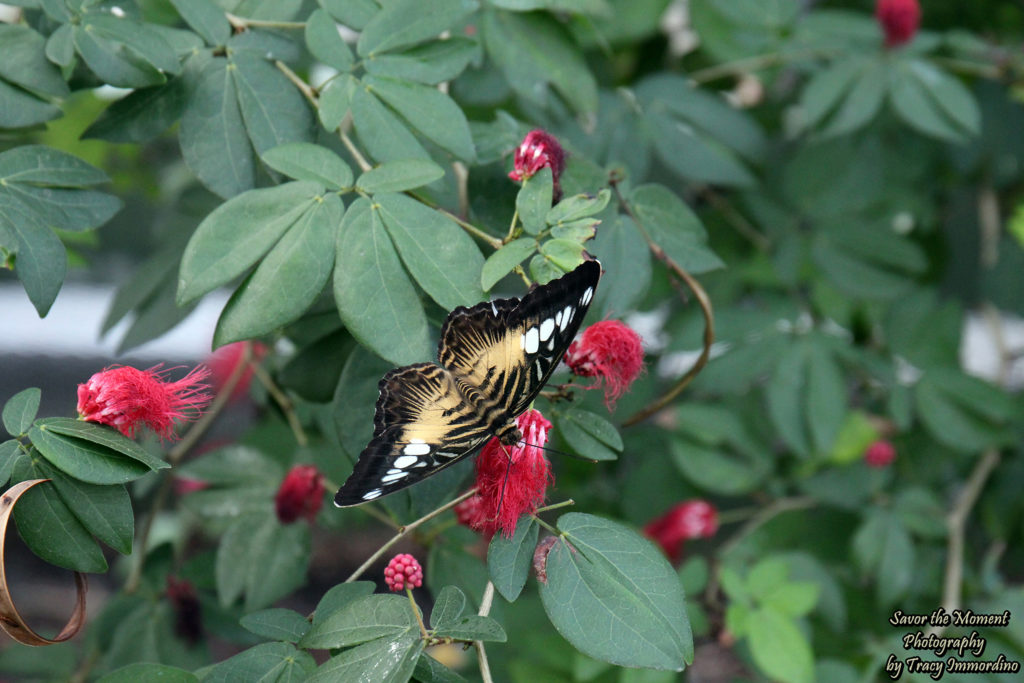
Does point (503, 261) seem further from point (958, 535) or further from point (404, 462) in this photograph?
point (958, 535)

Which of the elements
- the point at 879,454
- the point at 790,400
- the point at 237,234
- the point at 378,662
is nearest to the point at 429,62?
the point at 237,234

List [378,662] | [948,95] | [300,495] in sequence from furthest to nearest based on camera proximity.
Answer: [948,95]
[300,495]
[378,662]

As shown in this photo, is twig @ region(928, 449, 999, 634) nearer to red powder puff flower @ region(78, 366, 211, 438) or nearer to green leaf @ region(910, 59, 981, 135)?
green leaf @ region(910, 59, 981, 135)

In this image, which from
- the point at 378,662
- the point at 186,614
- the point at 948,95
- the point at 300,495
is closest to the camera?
the point at 378,662

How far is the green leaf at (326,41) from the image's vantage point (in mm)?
824

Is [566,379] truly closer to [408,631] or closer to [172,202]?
[408,631]

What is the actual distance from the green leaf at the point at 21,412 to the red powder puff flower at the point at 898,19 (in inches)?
54.5

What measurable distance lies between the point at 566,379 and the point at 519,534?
198 millimetres

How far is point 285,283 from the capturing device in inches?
27.8

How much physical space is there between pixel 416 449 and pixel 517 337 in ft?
0.49

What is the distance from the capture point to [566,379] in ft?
2.77

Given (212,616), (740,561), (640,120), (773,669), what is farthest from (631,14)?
(212,616)

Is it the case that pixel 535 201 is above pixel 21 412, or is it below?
above

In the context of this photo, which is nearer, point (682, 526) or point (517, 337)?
point (517, 337)
